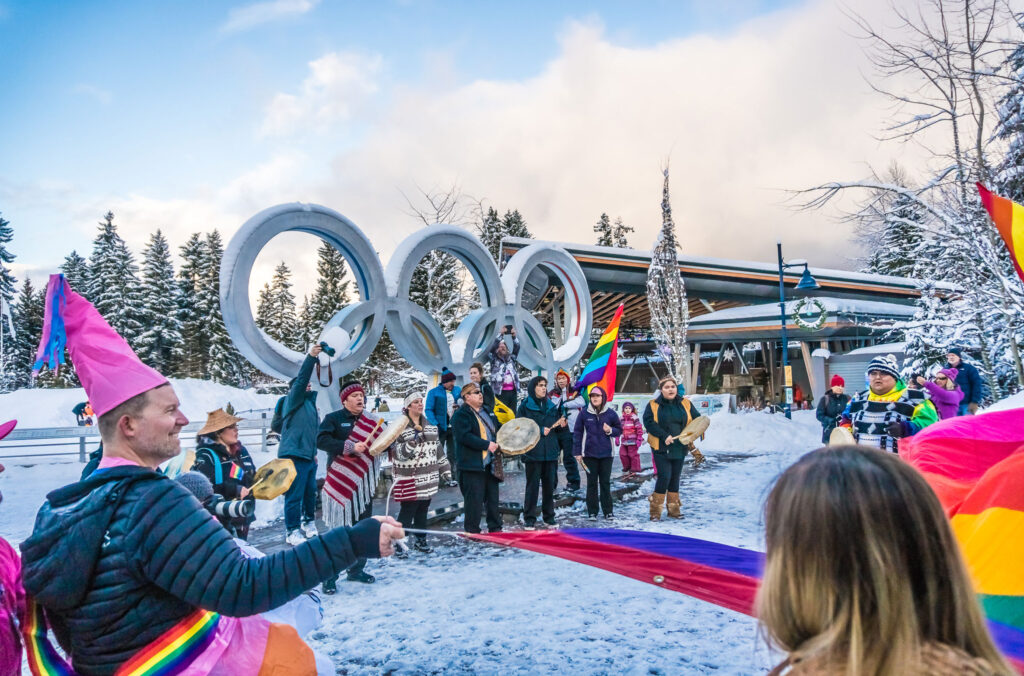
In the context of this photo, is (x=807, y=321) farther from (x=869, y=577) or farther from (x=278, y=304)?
(x=278, y=304)

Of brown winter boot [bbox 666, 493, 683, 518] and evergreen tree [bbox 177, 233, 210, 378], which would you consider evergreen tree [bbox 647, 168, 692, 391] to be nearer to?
brown winter boot [bbox 666, 493, 683, 518]

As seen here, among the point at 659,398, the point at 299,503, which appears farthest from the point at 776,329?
the point at 299,503

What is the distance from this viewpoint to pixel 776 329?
2720cm

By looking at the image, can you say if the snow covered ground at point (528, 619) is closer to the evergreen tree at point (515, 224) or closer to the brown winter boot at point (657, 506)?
the brown winter boot at point (657, 506)

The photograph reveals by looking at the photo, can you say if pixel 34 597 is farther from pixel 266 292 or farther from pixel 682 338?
pixel 266 292

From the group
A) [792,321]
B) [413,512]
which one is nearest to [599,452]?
[413,512]

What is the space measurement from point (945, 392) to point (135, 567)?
11.2 meters

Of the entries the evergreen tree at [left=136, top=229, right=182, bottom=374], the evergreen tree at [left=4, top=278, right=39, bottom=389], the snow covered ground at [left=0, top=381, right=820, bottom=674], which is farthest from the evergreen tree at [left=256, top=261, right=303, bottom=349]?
the snow covered ground at [left=0, top=381, right=820, bottom=674]

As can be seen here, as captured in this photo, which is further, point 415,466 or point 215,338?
point 215,338

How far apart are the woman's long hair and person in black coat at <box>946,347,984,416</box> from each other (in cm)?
1194

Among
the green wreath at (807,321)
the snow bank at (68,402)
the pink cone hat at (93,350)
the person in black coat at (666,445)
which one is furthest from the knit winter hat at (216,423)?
the green wreath at (807,321)

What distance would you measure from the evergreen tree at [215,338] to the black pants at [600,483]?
4228 centimetres

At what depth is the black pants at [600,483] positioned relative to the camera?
8484 mm

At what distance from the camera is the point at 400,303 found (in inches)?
448
